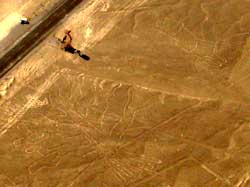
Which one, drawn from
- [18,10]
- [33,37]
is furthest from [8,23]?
[33,37]

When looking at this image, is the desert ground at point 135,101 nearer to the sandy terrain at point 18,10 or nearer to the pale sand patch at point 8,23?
the sandy terrain at point 18,10

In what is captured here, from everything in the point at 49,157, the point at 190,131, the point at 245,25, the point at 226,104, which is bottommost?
the point at 49,157

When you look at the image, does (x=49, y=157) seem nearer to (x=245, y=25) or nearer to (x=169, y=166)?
(x=169, y=166)

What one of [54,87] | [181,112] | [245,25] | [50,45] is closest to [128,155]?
[181,112]

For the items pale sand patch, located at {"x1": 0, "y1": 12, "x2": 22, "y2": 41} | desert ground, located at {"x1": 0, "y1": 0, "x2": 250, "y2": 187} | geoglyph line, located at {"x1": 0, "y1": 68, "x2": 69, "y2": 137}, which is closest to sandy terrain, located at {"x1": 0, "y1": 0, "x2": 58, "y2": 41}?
pale sand patch, located at {"x1": 0, "y1": 12, "x2": 22, "y2": 41}

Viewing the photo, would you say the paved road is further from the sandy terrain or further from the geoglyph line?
the geoglyph line

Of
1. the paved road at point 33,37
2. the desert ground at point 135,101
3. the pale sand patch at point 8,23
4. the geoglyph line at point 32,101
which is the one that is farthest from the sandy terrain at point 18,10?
the geoglyph line at point 32,101
